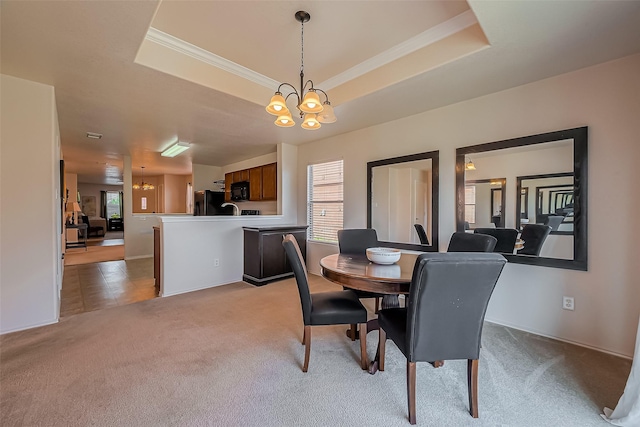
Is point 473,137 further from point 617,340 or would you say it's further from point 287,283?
point 287,283

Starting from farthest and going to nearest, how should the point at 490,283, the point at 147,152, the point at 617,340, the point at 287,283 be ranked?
1. the point at 147,152
2. the point at 287,283
3. the point at 617,340
4. the point at 490,283

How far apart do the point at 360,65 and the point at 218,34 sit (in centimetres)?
135

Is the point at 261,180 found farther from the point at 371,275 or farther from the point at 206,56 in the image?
the point at 371,275

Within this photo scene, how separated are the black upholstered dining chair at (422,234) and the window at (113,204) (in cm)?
1496

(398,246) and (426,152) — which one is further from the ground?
(426,152)

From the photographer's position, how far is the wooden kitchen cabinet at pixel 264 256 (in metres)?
4.26

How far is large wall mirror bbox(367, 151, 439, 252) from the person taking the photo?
A: 131 inches

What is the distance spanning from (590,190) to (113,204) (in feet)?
54.9

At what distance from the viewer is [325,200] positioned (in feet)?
15.8

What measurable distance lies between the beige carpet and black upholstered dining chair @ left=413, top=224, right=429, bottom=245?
664 cm

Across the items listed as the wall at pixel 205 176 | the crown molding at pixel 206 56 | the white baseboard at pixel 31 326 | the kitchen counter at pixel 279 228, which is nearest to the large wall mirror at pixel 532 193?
the crown molding at pixel 206 56

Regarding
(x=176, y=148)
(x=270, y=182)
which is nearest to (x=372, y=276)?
(x=270, y=182)

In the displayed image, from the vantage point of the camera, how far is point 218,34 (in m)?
2.30

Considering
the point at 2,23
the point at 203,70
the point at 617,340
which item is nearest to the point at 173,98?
the point at 203,70
